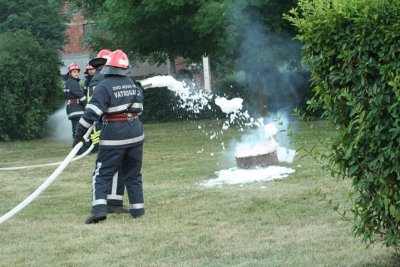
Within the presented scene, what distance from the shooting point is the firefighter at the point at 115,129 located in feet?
26.1

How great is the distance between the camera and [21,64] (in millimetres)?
19594

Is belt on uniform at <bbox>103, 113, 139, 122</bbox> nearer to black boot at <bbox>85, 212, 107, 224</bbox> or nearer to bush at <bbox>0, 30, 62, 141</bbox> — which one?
black boot at <bbox>85, 212, 107, 224</bbox>

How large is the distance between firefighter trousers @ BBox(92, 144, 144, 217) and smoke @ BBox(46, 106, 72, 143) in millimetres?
12576

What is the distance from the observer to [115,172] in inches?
325

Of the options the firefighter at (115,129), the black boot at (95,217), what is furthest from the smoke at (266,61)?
the black boot at (95,217)

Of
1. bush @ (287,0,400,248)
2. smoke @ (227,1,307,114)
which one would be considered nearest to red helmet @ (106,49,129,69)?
bush @ (287,0,400,248)

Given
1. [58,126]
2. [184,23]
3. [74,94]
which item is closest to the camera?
[74,94]

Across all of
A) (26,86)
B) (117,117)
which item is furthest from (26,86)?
(117,117)

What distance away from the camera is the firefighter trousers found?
26.5 feet

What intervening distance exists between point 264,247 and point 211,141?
10282 millimetres

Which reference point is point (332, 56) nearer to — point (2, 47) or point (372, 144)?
point (372, 144)

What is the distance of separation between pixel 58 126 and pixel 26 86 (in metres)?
1.88

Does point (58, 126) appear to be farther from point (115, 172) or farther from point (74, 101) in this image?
point (115, 172)

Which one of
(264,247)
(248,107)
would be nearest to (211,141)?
(248,107)
